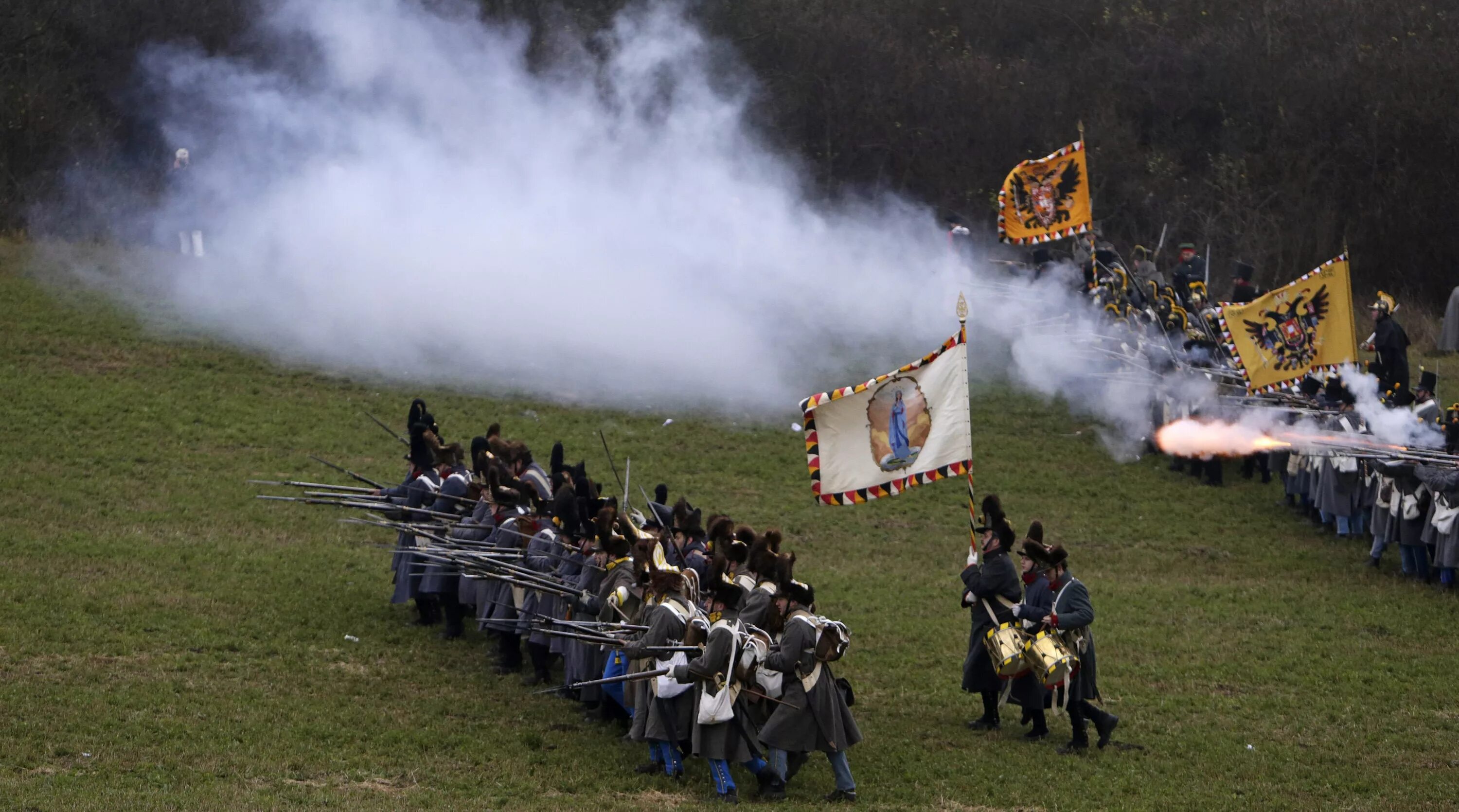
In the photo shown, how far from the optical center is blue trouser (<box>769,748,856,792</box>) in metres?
11.6

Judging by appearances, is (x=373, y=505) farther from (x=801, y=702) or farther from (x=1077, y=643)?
(x=1077, y=643)

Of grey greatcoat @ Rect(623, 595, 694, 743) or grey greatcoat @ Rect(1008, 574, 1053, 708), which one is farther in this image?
grey greatcoat @ Rect(1008, 574, 1053, 708)

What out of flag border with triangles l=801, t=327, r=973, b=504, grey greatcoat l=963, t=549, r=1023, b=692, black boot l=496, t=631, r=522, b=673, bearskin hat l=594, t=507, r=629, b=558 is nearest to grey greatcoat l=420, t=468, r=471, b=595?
black boot l=496, t=631, r=522, b=673

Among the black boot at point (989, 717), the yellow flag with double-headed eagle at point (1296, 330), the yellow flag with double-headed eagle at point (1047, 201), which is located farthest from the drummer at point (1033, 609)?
the yellow flag with double-headed eagle at point (1047, 201)

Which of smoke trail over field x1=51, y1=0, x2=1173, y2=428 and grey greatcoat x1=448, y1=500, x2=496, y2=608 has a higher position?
smoke trail over field x1=51, y1=0, x2=1173, y2=428

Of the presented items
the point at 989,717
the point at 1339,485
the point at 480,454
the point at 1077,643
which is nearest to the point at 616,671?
the point at 989,717

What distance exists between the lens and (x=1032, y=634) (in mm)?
13008

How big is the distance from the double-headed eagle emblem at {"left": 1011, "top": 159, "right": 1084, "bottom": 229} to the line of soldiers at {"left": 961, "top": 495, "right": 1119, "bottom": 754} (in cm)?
1405

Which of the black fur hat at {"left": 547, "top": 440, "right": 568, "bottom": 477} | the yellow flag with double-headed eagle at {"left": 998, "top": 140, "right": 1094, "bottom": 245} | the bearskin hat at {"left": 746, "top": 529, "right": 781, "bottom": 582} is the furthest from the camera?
the yellow flag with double-headed eagle at {"left": 998, "top": 140, "right": 1094, "bottom": 245}

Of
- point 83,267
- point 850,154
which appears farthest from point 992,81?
point 83,267

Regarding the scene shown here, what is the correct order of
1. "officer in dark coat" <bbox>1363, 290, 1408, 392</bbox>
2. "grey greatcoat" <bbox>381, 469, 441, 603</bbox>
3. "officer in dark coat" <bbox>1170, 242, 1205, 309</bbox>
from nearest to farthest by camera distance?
"grey greatcoat" <bbox>381, 469, 441, 603</bbox>, "officer in dark coat" <bbox>1363, 290, 1408, 392</bbox>, "officer in dark coat" <bbox>1170, 242, 1205, 309</bbox>

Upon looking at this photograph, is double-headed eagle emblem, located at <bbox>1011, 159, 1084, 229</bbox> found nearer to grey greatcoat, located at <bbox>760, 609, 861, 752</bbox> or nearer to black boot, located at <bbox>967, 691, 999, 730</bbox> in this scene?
black boot, located at <bbox>967, 691, 999, 730</bbox>

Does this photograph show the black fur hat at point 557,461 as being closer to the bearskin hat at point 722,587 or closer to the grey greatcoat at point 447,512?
the grey greatcoat at point 447,512

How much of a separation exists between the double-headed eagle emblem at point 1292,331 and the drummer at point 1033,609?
8748 mm
